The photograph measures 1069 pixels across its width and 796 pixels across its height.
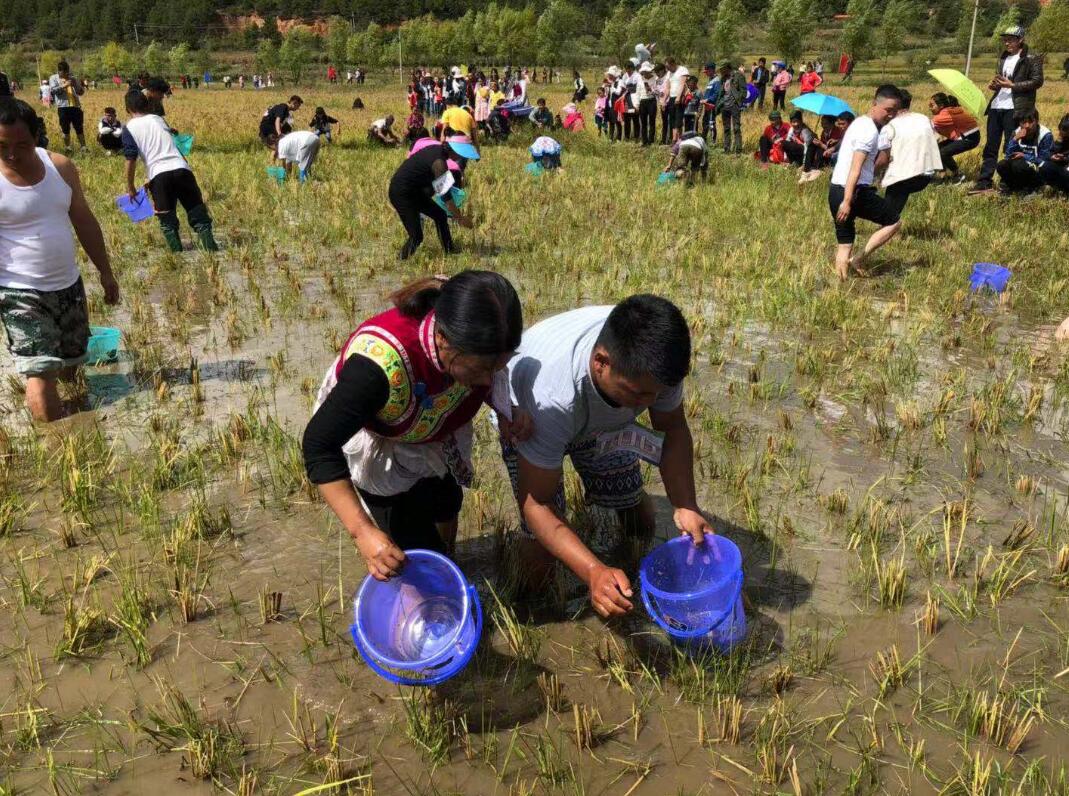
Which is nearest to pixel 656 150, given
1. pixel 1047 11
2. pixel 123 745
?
pixel 123 745

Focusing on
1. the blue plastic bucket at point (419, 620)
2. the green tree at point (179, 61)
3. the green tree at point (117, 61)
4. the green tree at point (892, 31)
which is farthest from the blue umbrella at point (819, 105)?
the green tree at point (179, 61)

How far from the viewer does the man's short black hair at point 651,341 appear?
2078 millimetres

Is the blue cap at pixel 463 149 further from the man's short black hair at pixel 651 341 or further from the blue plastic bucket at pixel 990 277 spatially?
the man's short black hair at pixel 651 341

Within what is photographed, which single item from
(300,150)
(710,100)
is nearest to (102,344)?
(300,150)

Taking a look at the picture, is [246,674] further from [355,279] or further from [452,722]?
[355,279]

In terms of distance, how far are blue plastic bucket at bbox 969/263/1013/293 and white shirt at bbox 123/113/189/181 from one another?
6620 mm

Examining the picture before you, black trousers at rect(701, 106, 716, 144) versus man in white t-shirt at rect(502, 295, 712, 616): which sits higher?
black trousers at rect(701, 106, 716, 144)

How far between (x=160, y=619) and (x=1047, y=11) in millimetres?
51410

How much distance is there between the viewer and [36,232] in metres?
3.80

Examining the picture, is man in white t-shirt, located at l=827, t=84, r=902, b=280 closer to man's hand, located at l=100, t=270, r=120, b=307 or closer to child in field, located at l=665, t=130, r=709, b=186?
child in field, located at l=665, t=130, r=709, b=186

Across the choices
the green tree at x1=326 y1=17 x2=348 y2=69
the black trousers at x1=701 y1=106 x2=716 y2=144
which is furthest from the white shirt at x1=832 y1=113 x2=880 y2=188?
the green tree at x1=326 y1=17 x2=348 y2=69

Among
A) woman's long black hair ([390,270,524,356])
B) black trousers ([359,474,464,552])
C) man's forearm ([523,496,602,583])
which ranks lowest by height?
black trousers ([359,474,464,552])

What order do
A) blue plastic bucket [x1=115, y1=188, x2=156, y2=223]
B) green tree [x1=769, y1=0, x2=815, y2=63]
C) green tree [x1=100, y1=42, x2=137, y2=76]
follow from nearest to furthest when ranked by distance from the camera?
blue plastic bucket [x1=115, y1=188, x2=156, y2=223] → green tree [x1=769, y1=0, x2=815, y2=63] → green tree [x1=100, y1=42, x2=137, y2=76]

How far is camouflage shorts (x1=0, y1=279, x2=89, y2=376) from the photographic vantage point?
12.7 ft
